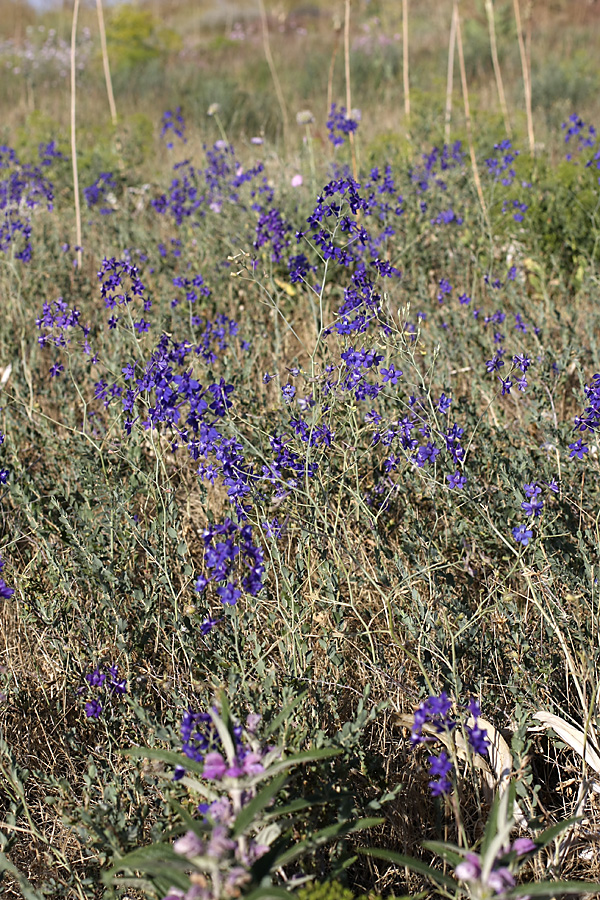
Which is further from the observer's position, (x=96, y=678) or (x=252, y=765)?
(x=96, y=678)

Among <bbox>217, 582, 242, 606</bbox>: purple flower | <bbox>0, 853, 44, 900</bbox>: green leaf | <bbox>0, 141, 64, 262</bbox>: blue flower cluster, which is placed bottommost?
<bbox>0, 853, 44, 900</bbox>: green leaf

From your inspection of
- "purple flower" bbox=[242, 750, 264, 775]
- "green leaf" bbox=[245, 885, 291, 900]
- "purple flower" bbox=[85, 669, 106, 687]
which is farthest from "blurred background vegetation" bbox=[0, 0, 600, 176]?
"green leaf" bbox=[245, 885, 291, 900]

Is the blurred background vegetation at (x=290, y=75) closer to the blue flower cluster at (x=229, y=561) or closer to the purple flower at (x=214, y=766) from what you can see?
the blue flower cluster at (x=229, y=561)

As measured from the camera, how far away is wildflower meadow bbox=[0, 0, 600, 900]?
152cm

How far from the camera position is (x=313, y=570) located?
213cm

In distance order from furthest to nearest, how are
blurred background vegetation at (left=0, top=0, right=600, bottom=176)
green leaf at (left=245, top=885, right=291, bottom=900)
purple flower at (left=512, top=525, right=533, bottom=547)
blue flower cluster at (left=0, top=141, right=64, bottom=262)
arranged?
blurred background vegetation at (left=0, top=0, right=600, bottom=176) → blue flower cluster at (left=0, top=141, right=64, bottom=262) → purple flower at (left=512, top=525, right=533, bottom=547) → green leaf at (left=245, top=885, right=291, bottom=900)

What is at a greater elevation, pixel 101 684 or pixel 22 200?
pixel 22 200

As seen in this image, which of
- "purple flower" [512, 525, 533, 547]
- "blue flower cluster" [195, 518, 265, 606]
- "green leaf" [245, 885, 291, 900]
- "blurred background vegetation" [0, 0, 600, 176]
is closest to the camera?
"green leaf" [245, 885, 291, 900]

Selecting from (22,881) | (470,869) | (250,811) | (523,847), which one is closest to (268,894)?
(250,811)

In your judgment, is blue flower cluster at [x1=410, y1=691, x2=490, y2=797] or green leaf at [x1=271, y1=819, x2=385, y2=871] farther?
blue flower cluster at [x1=410, y1=691, x2=490, y2=797]

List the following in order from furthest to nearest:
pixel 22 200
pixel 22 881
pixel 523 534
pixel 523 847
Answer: pixel 22 200, pixel 523 534, pixel 22 881, pixel 523 847

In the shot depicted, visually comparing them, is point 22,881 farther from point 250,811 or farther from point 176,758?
point 250,811

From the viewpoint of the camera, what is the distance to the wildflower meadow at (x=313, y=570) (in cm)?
152

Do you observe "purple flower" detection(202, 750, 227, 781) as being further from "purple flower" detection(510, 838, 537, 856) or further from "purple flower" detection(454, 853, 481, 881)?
"purple flower" detection(510, 838, 537, 856)
